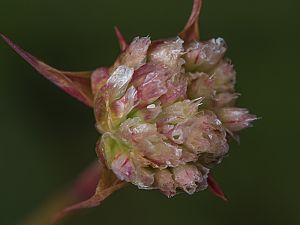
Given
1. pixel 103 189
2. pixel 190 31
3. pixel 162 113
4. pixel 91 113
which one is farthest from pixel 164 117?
pixel 91 113

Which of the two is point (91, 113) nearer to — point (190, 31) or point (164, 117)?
point (190, 31)

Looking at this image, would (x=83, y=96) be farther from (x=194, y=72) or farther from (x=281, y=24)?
(x=281, y=24)

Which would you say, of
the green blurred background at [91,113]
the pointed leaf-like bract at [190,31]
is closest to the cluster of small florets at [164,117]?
the pointed leaf-like bract at [190,31]

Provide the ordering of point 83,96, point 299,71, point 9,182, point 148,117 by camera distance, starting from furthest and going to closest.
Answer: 1. point 299,71
2. point 9,182
3. point 83,96
4. point 148,117

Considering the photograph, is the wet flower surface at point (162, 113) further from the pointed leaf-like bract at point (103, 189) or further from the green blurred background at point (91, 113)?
the green blurred background at point (91, 113)

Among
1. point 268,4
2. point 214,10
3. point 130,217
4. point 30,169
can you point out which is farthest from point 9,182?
point 268,4
